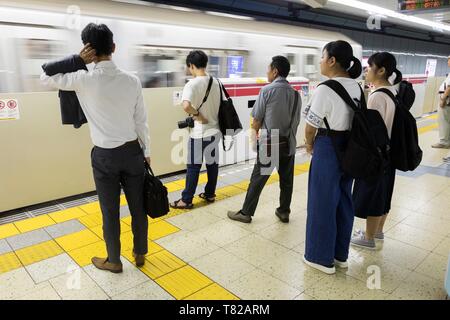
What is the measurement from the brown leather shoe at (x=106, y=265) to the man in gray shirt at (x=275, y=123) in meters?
1.31

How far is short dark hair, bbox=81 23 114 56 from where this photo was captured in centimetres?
202

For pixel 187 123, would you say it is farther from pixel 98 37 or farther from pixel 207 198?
pixel 98 37

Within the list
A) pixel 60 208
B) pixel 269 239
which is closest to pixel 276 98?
pixel 269 239

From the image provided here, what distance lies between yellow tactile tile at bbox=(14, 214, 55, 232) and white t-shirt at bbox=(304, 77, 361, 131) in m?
2.56

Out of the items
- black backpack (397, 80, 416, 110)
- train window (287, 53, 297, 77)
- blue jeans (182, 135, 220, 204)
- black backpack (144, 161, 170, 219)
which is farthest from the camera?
train window (287, 53, 297, 77)

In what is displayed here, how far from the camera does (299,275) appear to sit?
245cm

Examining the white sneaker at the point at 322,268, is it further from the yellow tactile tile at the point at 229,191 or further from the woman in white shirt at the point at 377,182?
the yellow tactile tile at the point at 229,191

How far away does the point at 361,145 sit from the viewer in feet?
7.05

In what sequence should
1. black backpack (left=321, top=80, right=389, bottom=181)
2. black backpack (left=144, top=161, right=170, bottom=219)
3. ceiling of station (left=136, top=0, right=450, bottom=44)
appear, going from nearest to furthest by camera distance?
1. black backpack (left=321, top=80, right=389, bottom=181)
2. black backpack (left=144, top=161, right=170, bottom=219)
3. ceiling of station (left=136, top=0, right=450, bottom=44)

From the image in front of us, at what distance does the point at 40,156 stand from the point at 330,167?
2.80 meters

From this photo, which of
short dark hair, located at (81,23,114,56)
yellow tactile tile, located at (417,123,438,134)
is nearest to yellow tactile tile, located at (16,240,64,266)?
short dark hair, located at (81,23,114,56)

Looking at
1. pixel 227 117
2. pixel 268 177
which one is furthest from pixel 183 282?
pixel 227 117

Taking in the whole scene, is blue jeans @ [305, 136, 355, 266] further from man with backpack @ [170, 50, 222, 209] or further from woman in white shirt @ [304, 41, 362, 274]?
man with backpack @ [170, 50, 222, 209]

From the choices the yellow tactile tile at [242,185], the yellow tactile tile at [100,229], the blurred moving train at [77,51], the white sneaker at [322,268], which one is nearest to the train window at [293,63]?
the blurred moving train at [77,51]
